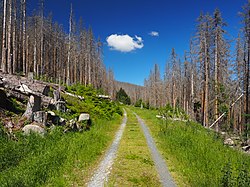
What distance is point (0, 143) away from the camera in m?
7.82

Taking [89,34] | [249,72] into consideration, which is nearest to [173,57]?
[89,34]

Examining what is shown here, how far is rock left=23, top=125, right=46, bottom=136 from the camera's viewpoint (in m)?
9.68

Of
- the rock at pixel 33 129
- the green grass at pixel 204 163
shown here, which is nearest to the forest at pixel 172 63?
the green grass at pixel 204 163

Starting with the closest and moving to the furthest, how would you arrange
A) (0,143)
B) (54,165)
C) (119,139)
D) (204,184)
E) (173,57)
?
(204,184) → (54,165) → (0,143) → (119,139) → (173,57)

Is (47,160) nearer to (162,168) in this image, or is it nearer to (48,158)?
(48,158)

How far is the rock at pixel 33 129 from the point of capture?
9680 millimetres

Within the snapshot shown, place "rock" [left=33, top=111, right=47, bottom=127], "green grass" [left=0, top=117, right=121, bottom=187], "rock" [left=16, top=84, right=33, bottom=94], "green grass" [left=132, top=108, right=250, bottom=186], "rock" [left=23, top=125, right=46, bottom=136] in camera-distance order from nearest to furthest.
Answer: "green grass" [left=132, top=108, right=250, bottom=186] < "green grass" [left=0, top=117, right=121, bottom=187] < "rock" [left=23, top=125, right=46, bottom=136] < "rock" [left=33, top=111, right=47, bottom=127] < "rock" [left=16, top=84, right=33, bottom=94]

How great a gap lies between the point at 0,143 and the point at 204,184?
266 inches

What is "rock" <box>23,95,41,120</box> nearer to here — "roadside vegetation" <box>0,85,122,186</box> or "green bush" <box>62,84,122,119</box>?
"roadside vegetation" <box>0,85,122,186</box>

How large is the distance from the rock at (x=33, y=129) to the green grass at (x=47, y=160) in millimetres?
286

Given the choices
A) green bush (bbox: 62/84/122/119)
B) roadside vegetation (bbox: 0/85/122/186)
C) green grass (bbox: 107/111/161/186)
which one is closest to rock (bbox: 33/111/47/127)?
roadside vegetation (bbox: 0/85/122/186)

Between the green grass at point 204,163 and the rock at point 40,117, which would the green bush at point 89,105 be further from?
the green grass at point 204,163

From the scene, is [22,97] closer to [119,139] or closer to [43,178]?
[119,139]

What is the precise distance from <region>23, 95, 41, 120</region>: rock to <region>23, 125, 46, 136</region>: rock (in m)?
1.22
